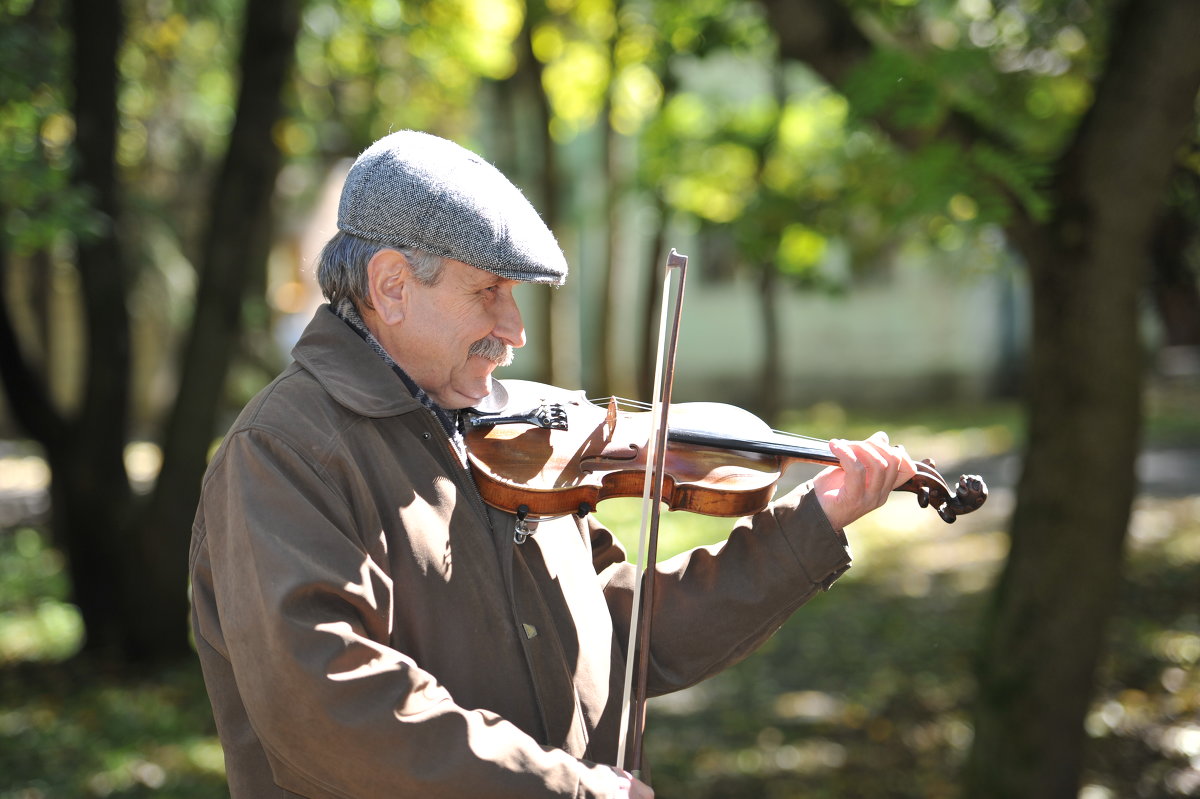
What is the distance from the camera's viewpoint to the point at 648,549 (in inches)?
74.8

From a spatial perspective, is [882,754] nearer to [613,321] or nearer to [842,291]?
[842,291]

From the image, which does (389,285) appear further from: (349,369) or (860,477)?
(860,477)

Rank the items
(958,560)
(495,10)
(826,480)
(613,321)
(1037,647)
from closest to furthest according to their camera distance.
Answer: (826,480) → (1037,647) → (958,560) → (495,10) → (613,321)

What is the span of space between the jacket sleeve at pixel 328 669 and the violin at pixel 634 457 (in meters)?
0.37

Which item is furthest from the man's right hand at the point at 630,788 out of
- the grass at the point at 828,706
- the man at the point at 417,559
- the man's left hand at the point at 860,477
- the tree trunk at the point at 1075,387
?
the grass at the point at 828,706

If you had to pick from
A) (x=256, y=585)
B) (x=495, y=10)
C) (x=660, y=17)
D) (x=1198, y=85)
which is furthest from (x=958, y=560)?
(x=256, y=585)

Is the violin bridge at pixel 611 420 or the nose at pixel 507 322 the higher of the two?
the nose at pixel 507 322

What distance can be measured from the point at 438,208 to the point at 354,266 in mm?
180

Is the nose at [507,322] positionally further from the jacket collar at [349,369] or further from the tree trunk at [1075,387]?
the tree trunk at [1075,387]

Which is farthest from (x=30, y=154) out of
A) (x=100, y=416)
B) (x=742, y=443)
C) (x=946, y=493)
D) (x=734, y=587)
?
(x=946, y=493)

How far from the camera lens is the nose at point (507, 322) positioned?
6.55ft

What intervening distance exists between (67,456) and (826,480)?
19.7ft

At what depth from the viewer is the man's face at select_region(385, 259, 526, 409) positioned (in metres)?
1.94

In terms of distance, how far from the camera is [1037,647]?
4.25m
